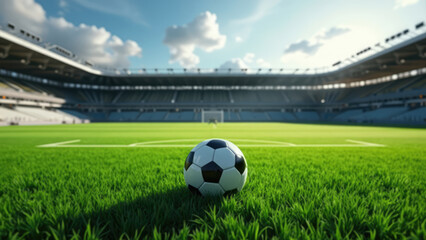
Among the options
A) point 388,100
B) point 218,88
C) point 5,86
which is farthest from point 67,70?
point 388,100

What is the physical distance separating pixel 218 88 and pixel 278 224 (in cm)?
5589

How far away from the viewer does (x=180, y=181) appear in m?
2.75

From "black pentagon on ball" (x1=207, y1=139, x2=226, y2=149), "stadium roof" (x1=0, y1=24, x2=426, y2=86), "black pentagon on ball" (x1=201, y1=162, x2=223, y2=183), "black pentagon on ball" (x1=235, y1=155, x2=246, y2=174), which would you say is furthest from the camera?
"stadium roof" (x1=0, y1=24, x2=426, y2=86)

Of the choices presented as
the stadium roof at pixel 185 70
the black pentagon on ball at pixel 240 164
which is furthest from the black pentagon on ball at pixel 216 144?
the stadium roof at pixel 185 70

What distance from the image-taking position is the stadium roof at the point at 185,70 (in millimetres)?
26578

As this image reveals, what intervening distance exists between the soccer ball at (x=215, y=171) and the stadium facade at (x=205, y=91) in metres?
33.6

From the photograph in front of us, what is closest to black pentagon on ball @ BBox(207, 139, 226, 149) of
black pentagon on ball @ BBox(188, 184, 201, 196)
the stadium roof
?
black pentagon on ball @ BBox(188, 184, 201, 196)

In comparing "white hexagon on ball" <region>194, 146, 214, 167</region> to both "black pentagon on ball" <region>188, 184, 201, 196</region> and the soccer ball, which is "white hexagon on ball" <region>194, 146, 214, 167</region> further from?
"black pentagon on ball" <region>188, 184, 201, 196</region>

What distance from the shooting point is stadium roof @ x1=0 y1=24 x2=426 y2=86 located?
2658 centimetres

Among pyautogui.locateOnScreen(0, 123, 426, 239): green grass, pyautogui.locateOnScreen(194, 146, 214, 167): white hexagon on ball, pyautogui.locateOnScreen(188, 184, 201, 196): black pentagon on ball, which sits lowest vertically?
pyautogui.locateOnScreen(0, 123, 426, 239): green grass

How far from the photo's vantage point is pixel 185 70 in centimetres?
4728

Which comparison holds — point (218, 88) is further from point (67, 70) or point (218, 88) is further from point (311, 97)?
point (67, 70)

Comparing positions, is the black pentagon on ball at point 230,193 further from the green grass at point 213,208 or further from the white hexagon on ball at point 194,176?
the white hexagon on ball at point 194,176

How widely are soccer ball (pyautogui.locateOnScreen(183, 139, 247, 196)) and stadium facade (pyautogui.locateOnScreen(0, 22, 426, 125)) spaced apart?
33622 millimetres
